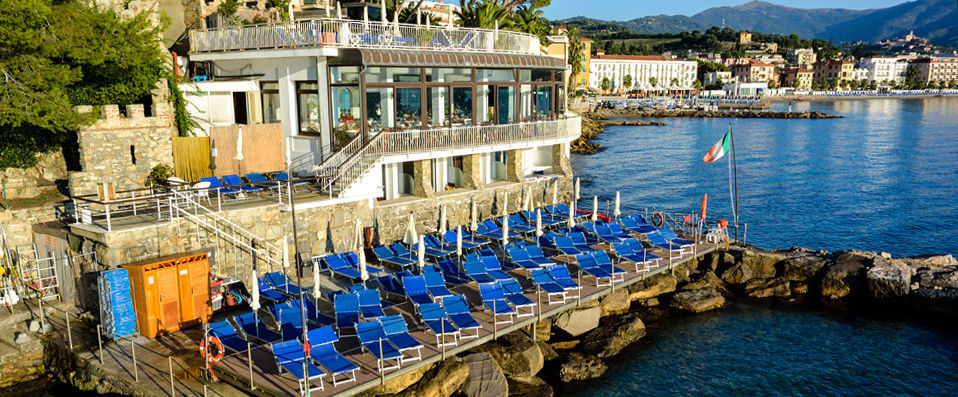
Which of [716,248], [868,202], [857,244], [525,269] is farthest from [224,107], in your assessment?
[868,202]

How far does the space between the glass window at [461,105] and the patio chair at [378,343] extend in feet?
42.5

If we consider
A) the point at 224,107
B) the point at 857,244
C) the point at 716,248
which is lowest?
the point at 857,244

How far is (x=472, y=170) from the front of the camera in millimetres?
26453

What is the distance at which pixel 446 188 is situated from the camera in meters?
Result: 26.7

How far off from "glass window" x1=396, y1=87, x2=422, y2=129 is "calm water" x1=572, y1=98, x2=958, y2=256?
17700 millimetres

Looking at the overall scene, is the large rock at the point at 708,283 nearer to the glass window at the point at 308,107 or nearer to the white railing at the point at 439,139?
the white railing at the point at 439,139

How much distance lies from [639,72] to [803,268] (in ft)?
562

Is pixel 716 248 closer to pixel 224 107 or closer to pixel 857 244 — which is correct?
pixel 857 244

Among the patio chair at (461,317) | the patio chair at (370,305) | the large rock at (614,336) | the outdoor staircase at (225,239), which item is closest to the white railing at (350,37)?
the outdoor staircase at (225,239)

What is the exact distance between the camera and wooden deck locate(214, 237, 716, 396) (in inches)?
509

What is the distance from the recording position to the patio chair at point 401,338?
14.3 meters

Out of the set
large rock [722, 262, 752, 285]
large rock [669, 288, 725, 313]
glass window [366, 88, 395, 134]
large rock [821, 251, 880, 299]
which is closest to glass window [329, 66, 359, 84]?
glass window [366, 88, 395, 134]

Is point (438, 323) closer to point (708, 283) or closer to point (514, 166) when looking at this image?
point (708, 283)

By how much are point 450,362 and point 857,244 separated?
26.9m
